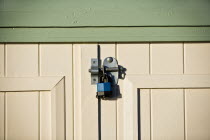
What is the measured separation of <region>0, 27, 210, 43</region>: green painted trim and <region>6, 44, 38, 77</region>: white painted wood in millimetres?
34

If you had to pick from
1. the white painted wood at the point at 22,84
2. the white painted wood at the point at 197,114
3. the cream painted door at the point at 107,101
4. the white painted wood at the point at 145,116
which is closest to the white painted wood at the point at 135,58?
the cream painted door at the point at 107,101

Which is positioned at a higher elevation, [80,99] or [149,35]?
[149,35]

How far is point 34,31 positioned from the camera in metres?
1.13

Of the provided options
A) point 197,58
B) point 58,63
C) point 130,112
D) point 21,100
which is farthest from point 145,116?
point 21,100

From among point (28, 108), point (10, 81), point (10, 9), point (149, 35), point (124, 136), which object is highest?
point (10, 9)

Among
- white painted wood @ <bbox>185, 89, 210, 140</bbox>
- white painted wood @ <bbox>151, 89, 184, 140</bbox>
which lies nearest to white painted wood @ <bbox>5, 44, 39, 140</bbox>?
white painted wood @ <bbox>151, 89, 184, 140</bbox>

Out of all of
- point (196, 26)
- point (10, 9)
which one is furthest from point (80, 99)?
point (196, 26)

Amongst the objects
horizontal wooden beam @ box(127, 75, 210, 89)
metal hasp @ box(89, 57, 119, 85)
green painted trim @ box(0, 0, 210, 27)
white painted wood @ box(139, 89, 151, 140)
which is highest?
green painted trim @ box(0, 0, 210, 27)

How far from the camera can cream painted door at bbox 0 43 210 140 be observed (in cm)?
115

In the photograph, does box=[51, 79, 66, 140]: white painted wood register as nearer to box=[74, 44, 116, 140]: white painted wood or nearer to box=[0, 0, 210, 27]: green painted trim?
box=[74, 44, 116, 140]: white painted wood

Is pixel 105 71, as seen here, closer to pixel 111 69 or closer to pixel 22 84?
pixel 111 69

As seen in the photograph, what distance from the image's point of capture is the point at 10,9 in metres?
1.12

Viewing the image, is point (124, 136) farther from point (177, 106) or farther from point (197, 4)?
point (197, 4)

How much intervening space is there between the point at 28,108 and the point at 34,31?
35 cm
